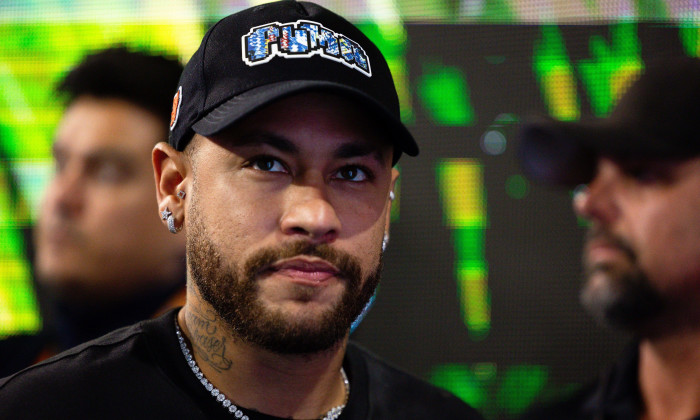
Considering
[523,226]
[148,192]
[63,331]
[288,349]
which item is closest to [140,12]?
[148,192]

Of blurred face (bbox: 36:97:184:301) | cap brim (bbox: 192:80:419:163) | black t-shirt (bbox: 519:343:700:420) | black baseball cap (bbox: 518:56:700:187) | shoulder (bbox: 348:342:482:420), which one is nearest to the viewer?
cap brim (bbox: 192:80:419:163)

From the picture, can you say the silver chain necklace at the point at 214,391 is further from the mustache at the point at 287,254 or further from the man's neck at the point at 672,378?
the man's neck at the point at 672,378

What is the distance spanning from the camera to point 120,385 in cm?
132

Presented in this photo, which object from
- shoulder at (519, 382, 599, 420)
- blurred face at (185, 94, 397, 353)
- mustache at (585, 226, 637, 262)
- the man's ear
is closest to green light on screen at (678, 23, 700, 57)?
mustache at (585, 226, 637, 262)

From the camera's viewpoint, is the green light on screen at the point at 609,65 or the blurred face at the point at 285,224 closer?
the blurred face at the point at 285,224

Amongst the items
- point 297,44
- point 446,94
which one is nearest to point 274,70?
point 297,44

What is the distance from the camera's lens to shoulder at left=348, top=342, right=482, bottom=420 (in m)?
1.57

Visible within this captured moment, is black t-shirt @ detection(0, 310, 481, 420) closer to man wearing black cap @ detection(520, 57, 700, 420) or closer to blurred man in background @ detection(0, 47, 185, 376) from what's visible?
blurred man in background @ detection(0, 47, 185, 376)

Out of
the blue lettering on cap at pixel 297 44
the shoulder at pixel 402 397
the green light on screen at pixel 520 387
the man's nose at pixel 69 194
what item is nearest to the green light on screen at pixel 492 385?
the green light on screen at pixel 520 387

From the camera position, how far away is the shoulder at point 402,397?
1565mm

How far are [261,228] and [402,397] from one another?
58cm

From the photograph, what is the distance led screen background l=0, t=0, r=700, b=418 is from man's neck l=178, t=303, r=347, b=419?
6.17 feet

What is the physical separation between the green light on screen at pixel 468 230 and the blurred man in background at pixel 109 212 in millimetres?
1283

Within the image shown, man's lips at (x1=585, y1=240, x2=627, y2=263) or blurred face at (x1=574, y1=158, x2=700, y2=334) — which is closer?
blurred face at (x1=574, y1=158, x2=700, y2=334)
